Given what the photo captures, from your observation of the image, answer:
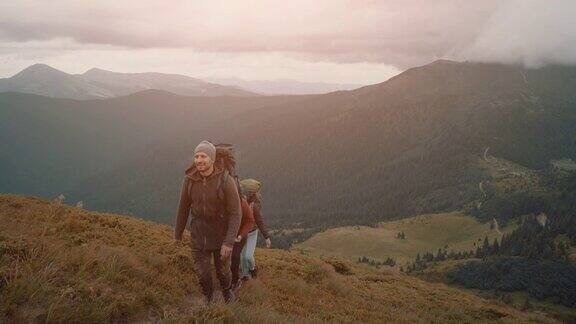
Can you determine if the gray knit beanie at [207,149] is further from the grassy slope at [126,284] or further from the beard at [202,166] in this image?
the grassy slope at [126,284]

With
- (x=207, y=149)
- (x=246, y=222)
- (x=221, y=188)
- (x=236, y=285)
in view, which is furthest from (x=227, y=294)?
(x=207, y=149)

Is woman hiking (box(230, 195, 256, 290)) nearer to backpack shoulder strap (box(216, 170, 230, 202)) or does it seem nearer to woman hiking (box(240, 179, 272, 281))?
woman hiking (box(240, 179, 272, 281))

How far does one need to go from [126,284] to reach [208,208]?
2.07 meters

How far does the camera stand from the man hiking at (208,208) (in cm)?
869

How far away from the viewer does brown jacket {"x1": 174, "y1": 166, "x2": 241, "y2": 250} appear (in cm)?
877

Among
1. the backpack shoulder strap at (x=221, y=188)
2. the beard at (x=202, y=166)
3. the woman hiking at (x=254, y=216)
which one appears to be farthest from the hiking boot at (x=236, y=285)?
the beard at (x=202, y=166)

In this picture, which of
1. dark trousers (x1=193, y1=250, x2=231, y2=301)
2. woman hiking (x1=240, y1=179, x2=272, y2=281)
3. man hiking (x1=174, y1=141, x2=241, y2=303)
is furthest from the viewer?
woman hiking (x1=240, y1=179, x2=272, y2=281)

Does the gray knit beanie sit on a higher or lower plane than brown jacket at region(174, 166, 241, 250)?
higher

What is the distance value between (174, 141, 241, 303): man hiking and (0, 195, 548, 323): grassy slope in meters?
0.96

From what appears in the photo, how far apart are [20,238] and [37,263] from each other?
121 cm

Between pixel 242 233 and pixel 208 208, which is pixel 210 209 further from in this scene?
pixel 242 233

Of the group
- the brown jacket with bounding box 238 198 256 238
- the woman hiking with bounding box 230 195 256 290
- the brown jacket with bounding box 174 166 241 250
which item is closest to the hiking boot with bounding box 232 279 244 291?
the woman hiking with bounding box 230 195 256 290

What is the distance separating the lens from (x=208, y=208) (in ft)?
29.1

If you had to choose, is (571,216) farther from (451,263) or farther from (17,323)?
(17,323)
